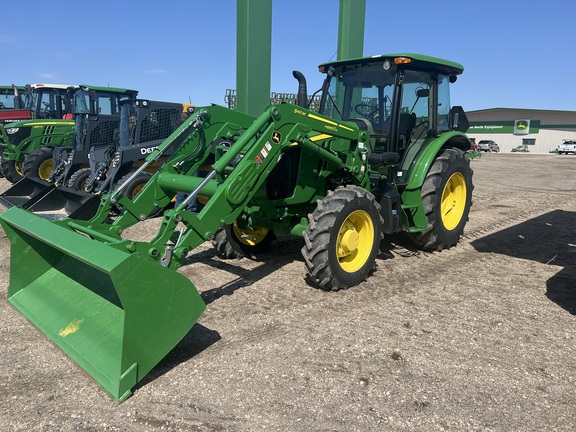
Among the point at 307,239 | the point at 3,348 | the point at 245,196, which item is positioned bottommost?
the point at 3,348

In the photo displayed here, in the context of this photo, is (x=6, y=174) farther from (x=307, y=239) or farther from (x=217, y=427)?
(x=217, y=427)

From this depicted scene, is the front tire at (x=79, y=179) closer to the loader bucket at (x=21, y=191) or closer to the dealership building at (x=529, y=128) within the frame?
the loader bucket at (x=21, y=191)

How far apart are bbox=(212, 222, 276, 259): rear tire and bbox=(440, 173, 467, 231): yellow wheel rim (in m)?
2.53

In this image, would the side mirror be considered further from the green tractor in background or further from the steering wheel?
the green tractor in background

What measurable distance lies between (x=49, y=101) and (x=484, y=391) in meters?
14.7

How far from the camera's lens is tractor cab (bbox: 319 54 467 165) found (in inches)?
211

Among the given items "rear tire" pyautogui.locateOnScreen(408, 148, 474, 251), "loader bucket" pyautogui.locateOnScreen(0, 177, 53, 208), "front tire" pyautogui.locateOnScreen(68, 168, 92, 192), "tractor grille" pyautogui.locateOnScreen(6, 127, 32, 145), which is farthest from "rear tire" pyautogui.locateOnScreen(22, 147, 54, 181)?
"rear tire" pyautogui.locateOnScreen(408, 148, 474, 251)

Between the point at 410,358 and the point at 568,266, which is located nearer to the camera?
the point at 410,358

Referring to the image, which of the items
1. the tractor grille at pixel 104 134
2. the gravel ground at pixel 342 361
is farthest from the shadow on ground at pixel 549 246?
the tractor grille at pixel 104 134

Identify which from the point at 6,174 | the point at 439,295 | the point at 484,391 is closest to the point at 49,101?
the point at 6,174

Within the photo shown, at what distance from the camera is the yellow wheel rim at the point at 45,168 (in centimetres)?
1138

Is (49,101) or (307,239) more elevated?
(49,101)

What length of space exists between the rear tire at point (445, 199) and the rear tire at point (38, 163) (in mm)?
9520

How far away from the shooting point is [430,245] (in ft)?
19.7
